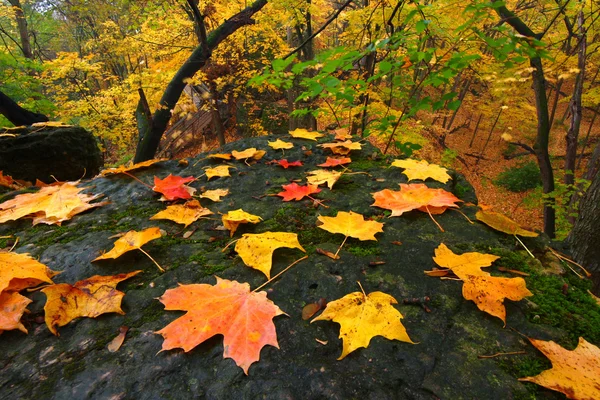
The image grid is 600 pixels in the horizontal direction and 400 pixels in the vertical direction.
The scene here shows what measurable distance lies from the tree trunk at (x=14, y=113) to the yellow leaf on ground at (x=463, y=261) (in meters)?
4.40

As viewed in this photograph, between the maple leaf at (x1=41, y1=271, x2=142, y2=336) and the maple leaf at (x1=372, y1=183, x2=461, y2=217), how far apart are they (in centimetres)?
105

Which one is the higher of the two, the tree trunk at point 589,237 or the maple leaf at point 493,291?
the maple leaf at point 493,291

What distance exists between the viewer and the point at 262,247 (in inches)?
42.0

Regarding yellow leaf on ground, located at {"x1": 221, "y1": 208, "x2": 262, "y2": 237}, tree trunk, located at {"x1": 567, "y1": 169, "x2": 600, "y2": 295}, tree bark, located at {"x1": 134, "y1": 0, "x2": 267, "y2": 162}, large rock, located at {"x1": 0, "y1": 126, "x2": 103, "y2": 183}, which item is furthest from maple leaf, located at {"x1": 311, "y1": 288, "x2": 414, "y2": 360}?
tree bark, located at {"x1": 134, "y1": 0, "x2": 267, "y2": 162}

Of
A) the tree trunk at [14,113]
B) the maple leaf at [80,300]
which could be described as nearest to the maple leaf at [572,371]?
the maple leaf at [80,300]

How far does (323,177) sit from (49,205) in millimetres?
1345

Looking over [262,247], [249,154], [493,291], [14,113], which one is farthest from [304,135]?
[14,113]

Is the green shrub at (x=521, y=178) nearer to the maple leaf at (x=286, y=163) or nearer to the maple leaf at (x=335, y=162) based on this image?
the maple leaf at (x=335, y=162)

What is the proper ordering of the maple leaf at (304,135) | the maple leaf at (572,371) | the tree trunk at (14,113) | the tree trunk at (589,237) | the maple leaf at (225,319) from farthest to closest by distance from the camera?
the tree trunk at (14,113) → the maple leaf at (304,135) → the tree trunk at (589,237) → the maple leaf at (225,319) → the maple leaf at (572,371)

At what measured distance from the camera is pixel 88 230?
1.34 meters

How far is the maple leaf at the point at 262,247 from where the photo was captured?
1.01m

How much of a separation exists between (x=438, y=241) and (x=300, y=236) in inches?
20.5

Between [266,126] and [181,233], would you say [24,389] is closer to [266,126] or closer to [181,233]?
[181,233]

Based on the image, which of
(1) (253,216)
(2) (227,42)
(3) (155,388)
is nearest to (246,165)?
(1) (253,216)
